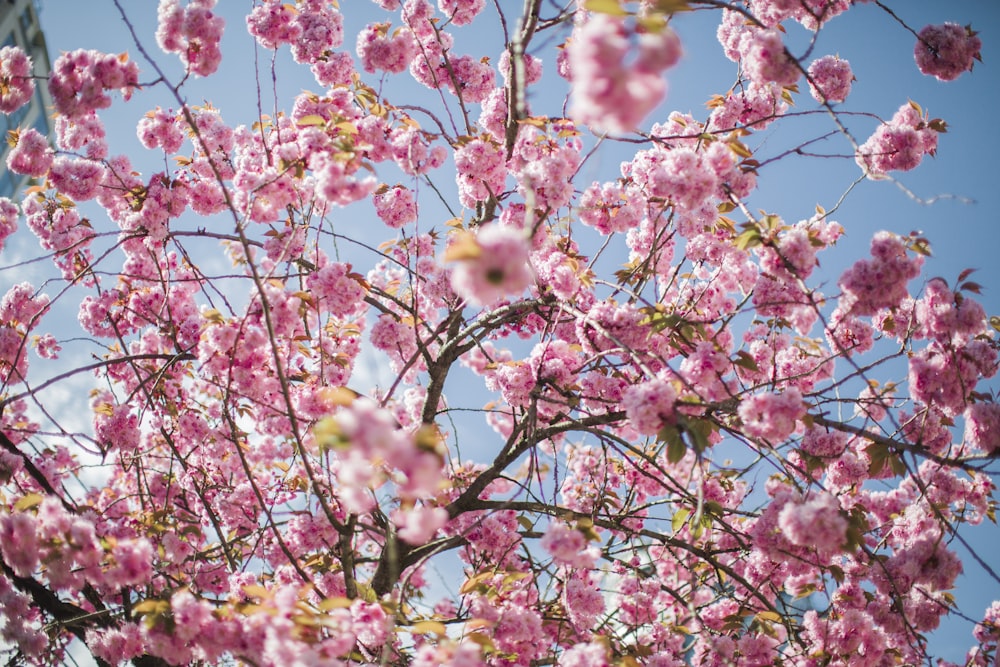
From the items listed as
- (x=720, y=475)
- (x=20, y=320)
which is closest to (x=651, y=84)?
(x=720, y=475)

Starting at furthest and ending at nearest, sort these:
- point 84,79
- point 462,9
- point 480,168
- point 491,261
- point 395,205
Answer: point 462,9 → point 395,205 → point 480,168 → point 84,79 → point 491,261

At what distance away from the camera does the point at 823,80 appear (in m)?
3.95

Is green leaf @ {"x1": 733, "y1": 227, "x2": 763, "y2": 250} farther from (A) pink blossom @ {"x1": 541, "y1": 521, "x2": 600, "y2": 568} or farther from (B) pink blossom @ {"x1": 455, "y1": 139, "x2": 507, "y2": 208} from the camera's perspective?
(B) pink blossom @ {"x1": 455, "y1": 139, "x2": 507, "y2": 208}

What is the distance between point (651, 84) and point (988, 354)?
2888mm

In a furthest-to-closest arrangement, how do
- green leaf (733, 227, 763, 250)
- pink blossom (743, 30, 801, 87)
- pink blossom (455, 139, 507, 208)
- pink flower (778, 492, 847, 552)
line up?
pink blossom (455, 139, 507, 208) → pink blossom (743, 30, 801, 87) → green leaf (733, 227, 763, 250) → pink flower (778, 492, 847, 552)

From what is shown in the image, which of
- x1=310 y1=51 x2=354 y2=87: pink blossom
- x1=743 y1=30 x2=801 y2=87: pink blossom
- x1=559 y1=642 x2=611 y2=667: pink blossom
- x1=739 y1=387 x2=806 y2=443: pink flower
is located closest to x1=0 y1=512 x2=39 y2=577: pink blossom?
x1=559 y1=642 x2=611 y2=667: pink blossom

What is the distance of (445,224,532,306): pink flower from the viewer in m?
1.61

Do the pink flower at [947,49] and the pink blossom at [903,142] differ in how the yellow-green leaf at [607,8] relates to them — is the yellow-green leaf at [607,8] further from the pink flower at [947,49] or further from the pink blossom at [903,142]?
the pink flower at [947,49]

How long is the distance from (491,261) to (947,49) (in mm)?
3696

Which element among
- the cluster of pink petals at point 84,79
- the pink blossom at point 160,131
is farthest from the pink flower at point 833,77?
the pink blossom at point 160,131

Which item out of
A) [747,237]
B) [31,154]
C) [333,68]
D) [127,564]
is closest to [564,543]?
[747,237]

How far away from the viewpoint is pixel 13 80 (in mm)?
3732

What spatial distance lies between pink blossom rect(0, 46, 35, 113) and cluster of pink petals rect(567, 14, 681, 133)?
394cm

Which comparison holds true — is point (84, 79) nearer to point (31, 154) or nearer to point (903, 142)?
point (31, 154)
